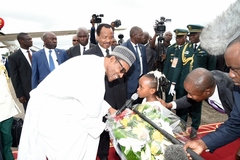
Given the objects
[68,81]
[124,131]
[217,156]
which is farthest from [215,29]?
[217,156]

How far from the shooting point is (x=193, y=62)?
375 cm

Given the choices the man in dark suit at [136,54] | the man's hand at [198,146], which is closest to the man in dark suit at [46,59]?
the man in dark suit at [136,54]

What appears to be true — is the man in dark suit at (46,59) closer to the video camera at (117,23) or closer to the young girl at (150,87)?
the video camera at (117,23)

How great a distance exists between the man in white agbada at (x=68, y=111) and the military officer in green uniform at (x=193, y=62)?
2317mm

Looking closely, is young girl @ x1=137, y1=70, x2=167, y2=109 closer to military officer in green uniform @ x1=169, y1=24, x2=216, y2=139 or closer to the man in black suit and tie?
the man in black suit and tie

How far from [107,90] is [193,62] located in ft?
6.06

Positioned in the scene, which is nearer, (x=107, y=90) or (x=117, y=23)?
(x=107, y=90)

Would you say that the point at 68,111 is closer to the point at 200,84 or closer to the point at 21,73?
the point at 200,84

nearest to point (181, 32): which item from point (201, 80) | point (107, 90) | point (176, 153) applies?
point (107, 90)

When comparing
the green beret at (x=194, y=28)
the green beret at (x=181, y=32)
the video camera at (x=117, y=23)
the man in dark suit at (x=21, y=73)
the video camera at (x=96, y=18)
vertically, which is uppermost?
the video camera at (x=96, y=18)

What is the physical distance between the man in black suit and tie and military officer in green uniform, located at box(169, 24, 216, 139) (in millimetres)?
1458

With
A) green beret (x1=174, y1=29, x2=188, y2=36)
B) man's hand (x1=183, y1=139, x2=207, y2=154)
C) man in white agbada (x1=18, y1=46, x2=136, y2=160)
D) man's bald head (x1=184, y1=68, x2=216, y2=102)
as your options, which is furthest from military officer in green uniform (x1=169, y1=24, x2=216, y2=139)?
man in white agbada (x1=18, y1=46, x2=136, y2=160)

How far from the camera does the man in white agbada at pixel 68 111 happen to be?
5.47 ft

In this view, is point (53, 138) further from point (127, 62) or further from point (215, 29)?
point (215, 29)
